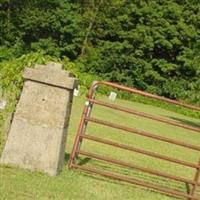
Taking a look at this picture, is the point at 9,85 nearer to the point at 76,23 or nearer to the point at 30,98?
the point at 30,98

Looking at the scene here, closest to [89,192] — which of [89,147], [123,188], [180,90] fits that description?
[123,188]

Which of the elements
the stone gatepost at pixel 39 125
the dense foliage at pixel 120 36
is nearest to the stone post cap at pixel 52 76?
the stone gatepost at pixel 39 125

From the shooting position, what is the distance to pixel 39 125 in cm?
929

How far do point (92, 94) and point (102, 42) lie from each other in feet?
164

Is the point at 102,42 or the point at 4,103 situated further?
the point at 102,42

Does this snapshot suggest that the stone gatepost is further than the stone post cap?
Yes

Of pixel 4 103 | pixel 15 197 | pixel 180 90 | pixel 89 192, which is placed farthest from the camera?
pixel 180 90

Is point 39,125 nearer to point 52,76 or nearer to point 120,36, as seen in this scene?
point 52,76

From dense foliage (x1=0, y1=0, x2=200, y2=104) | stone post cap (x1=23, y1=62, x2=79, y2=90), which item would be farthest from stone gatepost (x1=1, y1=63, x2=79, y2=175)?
dense foliage (x1=0, y1=0, x2=200, y2=104)

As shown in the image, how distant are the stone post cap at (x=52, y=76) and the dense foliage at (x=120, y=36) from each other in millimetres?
48238

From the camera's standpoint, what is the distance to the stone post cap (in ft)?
30.0

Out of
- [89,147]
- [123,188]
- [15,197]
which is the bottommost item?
[89,147]

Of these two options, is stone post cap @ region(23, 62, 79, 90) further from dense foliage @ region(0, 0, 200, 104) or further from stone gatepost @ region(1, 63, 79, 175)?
dense foliage @ region(0, 0, 200, 104)

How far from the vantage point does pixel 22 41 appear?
5916cm
